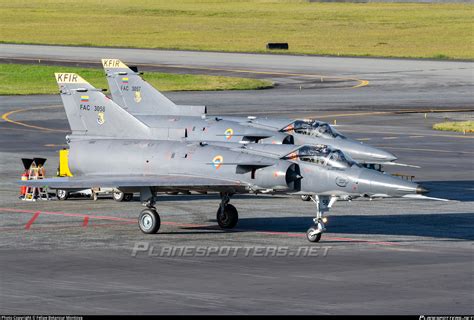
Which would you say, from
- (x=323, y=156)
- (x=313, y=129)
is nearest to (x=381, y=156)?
(x=313, y=129)

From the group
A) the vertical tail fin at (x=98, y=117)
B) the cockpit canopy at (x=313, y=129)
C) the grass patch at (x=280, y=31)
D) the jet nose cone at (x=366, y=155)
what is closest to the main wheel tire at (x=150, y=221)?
the vertical tail fin at (x=98, y=117)

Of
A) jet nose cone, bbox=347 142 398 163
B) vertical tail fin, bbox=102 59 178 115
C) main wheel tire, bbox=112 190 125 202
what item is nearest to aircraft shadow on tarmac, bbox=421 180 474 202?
jet nose cone, bbox=347 142 398 163

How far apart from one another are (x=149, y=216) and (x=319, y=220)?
5.44 meters

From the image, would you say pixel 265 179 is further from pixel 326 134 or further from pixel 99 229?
pixel 326 134

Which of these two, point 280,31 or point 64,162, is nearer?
point 64,162

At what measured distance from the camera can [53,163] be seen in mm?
52406

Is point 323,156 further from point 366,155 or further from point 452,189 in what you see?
point 452,189

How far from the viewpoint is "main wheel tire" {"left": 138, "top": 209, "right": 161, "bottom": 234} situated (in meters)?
33.8

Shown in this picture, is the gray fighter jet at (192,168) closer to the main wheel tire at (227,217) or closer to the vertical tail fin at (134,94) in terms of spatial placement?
Result: the main wheel tire at (227,217)

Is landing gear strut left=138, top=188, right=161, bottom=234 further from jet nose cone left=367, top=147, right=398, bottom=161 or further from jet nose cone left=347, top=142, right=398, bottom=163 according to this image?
jet nose cone left=367, top=147, right=398, bottom=161

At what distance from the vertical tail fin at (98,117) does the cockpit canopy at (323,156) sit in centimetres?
663

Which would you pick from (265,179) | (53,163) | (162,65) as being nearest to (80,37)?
(162,65)

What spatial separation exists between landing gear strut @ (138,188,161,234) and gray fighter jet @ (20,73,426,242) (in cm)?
3

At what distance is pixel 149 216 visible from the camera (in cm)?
3384
